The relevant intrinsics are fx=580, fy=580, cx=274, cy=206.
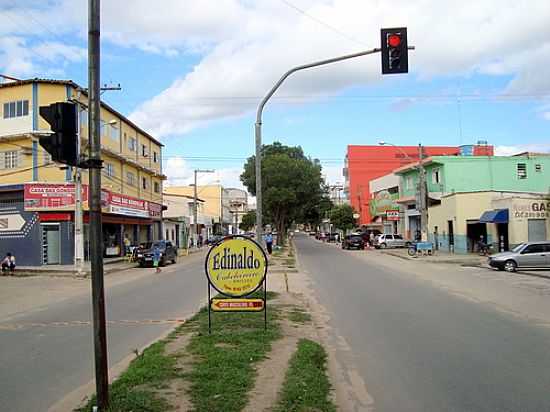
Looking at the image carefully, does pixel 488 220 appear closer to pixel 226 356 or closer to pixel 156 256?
pixel 156 256

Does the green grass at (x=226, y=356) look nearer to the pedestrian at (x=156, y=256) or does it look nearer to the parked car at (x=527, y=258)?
the parked car at (x=527, y=258)

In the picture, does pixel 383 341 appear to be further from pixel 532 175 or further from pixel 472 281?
pixel 532 175

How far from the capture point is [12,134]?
119 feet

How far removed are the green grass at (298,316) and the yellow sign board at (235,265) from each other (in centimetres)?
226

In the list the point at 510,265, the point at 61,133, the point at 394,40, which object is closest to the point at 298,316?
the point at 394,40

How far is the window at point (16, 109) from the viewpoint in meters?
36.3

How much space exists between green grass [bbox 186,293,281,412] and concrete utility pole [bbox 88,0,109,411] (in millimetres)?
999

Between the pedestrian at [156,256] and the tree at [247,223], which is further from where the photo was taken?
the tree at [247,223]

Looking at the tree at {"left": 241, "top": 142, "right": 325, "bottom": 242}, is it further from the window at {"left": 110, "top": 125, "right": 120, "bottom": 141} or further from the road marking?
the road marking

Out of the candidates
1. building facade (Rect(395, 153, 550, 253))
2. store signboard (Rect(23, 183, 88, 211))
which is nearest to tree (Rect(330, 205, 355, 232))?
building facade (Rect(395, 153, 550, 253))

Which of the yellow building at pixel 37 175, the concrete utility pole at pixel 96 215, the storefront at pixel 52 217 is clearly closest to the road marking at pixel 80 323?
the concrete utility pole at pixel 96 215

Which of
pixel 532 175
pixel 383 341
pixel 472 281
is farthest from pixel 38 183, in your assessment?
pixel 532 175

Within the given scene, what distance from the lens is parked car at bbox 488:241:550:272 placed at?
28406 mm

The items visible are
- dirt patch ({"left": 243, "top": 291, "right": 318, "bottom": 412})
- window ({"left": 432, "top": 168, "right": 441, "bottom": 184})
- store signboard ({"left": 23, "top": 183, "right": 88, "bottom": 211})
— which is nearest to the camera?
dirt patch ({"left": 243, "top": 291, "right": 318, "bottom": 412})
